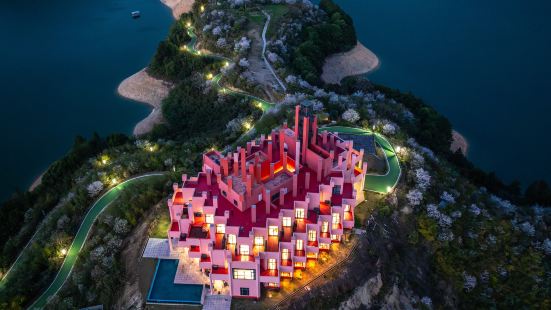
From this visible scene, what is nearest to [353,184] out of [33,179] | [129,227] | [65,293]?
[129,227]

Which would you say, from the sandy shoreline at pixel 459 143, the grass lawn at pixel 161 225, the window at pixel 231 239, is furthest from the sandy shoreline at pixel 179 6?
the window at pixel 231 239

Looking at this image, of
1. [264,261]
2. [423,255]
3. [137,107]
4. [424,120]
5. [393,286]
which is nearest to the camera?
[264,261]

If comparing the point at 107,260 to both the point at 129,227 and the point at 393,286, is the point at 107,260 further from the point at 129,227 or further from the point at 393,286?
the point at 393,286

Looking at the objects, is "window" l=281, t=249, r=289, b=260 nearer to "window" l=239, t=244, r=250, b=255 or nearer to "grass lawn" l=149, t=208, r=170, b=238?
"window" l=239, t=244, r=250, b=255

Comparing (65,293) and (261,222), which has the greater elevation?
(261,222)

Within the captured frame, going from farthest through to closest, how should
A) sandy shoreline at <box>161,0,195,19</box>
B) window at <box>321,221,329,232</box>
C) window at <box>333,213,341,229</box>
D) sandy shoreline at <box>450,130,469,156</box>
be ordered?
sandy shoreline at <box>161,0,195,19</box>, sandy shoreline at <box>450,130,469,156</box>, window at <box>333,213,341,229</box>, window at <box>321,221,329,232</box>

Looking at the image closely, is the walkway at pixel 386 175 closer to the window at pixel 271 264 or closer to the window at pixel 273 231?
the window at pixel 273 231

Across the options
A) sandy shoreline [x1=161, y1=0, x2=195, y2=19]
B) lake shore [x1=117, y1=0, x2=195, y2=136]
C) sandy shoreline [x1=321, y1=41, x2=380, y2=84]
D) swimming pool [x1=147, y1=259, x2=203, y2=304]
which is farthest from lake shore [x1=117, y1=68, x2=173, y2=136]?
swimming pool [x1=147, y1=259, x2=203, y2=304]
